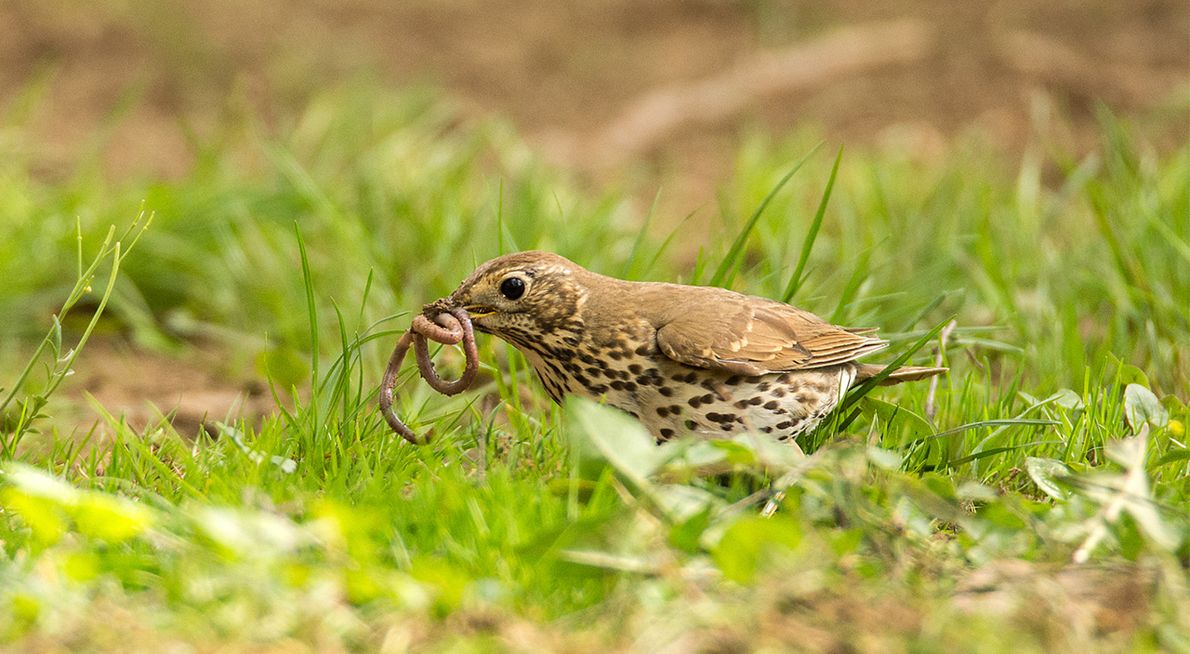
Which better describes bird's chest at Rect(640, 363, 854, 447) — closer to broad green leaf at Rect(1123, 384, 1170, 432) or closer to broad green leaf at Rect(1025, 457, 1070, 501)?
broad green leaf at Rect(1025, 457, 1070, 501)

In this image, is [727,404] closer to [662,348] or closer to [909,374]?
[662,348]

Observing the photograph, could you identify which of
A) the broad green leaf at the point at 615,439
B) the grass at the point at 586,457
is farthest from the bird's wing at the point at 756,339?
the broad green leaf at the point at 615,439

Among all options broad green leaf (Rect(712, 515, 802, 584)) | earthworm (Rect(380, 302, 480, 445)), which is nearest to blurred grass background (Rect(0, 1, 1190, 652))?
broad green leaf (Rect(712, 515, 802, 584))

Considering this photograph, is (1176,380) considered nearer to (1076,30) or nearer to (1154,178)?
(1154,178)

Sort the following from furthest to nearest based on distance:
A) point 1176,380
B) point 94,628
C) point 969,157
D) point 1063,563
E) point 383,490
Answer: point 969,157, point 1176,380, point 383,490, point 1063,563, point 94,628

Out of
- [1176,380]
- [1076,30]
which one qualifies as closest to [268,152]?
[1176,380]

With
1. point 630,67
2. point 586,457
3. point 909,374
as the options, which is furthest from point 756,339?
point 630,67
